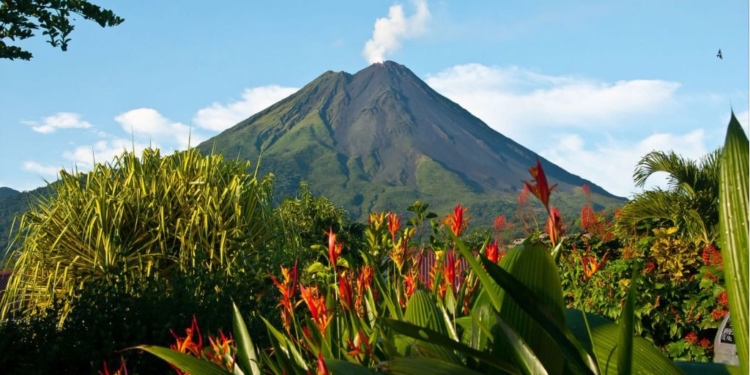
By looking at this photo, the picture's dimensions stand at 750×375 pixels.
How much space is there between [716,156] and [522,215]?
26.8 ft

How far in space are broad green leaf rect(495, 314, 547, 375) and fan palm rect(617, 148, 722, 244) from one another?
7628mm

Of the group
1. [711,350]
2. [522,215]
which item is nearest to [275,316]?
[522,215]

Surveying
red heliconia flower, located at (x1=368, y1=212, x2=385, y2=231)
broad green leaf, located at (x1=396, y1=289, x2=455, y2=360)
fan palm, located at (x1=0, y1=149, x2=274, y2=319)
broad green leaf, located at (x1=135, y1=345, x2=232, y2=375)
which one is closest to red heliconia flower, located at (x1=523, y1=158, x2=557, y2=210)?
broad green leaf, located at (x1=396, y1=289, x2=455, y2=360)

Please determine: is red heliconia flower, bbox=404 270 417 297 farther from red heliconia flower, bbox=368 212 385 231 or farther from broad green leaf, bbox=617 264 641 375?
broad green leaf, bbox=617 264 641 375

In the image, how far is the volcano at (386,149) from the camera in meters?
124

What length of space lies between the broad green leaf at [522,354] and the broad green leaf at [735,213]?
322 mm

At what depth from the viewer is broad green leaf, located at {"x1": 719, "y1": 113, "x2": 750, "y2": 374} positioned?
865 mm

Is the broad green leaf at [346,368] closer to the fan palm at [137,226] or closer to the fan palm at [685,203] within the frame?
the fan palm at [137,226]

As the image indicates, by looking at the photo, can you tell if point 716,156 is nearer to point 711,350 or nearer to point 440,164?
point 711,350

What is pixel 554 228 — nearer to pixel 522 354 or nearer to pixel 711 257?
pixel 522 354

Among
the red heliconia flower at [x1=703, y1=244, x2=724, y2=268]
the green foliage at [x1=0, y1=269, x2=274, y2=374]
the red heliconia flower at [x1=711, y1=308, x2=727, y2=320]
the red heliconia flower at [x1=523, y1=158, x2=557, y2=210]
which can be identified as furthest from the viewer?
the red heliconia flower at [x1=703, y1=244, x2=724, y2=268]

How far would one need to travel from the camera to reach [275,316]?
462 centimetres

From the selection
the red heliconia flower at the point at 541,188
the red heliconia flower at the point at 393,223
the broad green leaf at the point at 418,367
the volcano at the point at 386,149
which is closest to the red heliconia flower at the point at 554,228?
the red heliconia flower at the point at 541,188

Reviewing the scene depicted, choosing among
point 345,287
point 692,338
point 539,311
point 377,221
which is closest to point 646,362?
point 539,311
